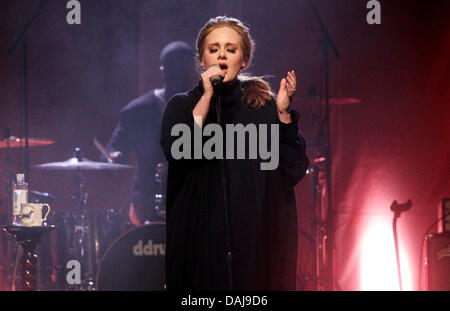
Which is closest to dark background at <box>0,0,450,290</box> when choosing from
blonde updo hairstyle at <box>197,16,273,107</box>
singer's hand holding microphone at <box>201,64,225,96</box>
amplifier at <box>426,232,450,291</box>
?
amplifier at <box>426,232,450,291</box>

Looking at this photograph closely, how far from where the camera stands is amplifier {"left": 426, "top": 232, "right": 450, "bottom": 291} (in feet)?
12.2

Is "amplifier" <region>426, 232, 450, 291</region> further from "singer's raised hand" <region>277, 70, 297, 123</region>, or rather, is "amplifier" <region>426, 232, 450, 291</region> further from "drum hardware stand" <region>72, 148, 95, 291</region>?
"drum hardware stand" <region>72, 148, 95, 291</region>

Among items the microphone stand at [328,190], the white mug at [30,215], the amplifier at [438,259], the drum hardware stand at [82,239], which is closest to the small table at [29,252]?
the white mug at [30,215]

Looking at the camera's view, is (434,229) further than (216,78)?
Yes

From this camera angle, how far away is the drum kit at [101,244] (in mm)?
3738

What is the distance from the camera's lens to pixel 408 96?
4324 millimetres

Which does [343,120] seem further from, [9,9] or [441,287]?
[9,9]

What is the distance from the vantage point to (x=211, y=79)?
2066 mm

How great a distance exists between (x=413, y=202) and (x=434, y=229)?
24 cm

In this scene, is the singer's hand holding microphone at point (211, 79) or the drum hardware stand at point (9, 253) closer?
the singer's hand holding microphone at point (211, 79)

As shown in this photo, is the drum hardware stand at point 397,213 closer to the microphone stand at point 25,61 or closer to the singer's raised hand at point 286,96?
the singer's raised hand at point 286,96

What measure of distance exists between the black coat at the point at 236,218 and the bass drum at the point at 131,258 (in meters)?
1.55

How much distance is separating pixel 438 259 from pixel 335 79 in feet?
4.75

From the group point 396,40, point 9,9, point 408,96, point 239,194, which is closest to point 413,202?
point 408,96
